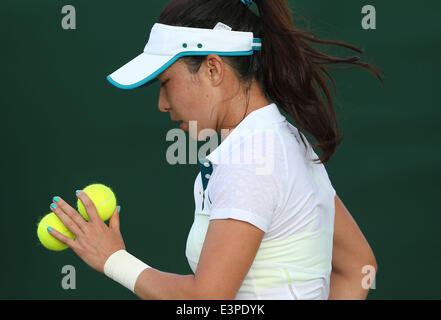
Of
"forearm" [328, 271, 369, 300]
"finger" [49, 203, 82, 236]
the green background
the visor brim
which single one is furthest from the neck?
the green background

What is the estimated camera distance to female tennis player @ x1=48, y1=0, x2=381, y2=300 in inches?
54.2

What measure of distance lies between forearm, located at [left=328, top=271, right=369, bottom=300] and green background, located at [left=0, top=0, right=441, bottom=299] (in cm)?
116


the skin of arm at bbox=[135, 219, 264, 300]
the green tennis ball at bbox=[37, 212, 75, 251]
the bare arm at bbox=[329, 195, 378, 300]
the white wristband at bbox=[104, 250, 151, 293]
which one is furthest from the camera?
the bare arm at bbox=[329, 195, 378, 300]

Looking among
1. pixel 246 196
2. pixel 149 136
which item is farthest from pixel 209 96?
pixel 149 136

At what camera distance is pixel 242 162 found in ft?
4.59

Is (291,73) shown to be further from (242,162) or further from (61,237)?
(61,237)

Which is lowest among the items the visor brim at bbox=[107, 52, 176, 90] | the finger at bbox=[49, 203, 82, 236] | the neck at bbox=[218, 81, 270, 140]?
the finger at bbox=[49, 203, 82, 236]

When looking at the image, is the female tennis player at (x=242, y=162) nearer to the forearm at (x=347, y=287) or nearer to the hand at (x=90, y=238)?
the hand at (x=90, y=238)

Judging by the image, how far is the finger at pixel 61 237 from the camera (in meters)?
1.52

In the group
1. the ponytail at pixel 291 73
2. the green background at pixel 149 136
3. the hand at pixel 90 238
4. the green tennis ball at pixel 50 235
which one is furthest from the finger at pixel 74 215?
the green background at pixel 149 136

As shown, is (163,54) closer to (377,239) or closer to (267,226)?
(267,226)

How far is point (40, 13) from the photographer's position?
9.62 feet

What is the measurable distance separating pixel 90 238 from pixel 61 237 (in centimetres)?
7

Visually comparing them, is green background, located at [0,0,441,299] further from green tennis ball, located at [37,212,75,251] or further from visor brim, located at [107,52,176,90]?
visor brim, located at [107,52,176,90]
